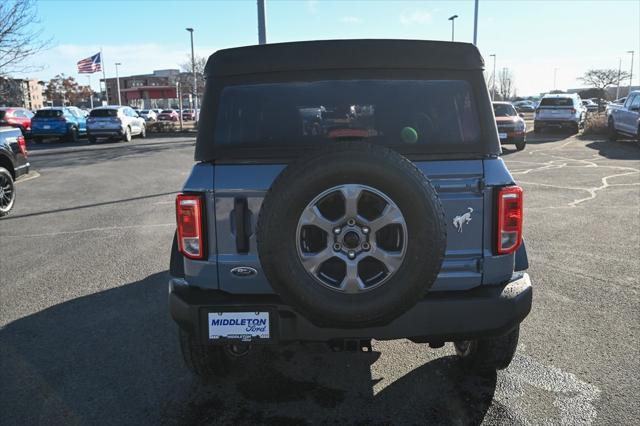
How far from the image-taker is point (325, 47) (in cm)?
299

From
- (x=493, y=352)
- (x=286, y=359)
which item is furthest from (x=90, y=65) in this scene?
(x=493, y=352)

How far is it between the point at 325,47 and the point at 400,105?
54 cm

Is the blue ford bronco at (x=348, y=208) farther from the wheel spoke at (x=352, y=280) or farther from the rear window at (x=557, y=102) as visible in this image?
the rear window at (x=557, y=102)

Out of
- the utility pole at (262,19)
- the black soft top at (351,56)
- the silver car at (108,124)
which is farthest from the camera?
the silver car at (108,124)

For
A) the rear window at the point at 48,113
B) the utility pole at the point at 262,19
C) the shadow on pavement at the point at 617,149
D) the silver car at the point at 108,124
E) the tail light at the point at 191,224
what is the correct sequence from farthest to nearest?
1. the rear window at the point at 48,113
2. the silver car at the point at 108,124
3. the shadow on pavement at the point at 617,149
4. the utility pole at the point at 262,19
5. the tail light at the point at 191,224

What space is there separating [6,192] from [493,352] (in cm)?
910

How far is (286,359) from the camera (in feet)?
12.5

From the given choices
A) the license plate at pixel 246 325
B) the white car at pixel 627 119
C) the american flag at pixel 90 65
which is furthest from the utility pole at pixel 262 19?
the american flag at pixel 90 65

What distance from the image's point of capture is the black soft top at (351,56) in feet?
9.71

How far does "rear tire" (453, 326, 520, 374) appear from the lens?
10.7ft

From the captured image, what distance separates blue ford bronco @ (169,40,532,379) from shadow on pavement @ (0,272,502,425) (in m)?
0.25

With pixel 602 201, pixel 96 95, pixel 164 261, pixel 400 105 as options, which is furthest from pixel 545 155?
pixel 96 95

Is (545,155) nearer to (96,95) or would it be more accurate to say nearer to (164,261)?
(164,261)

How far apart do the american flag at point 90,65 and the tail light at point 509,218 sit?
4105cm
